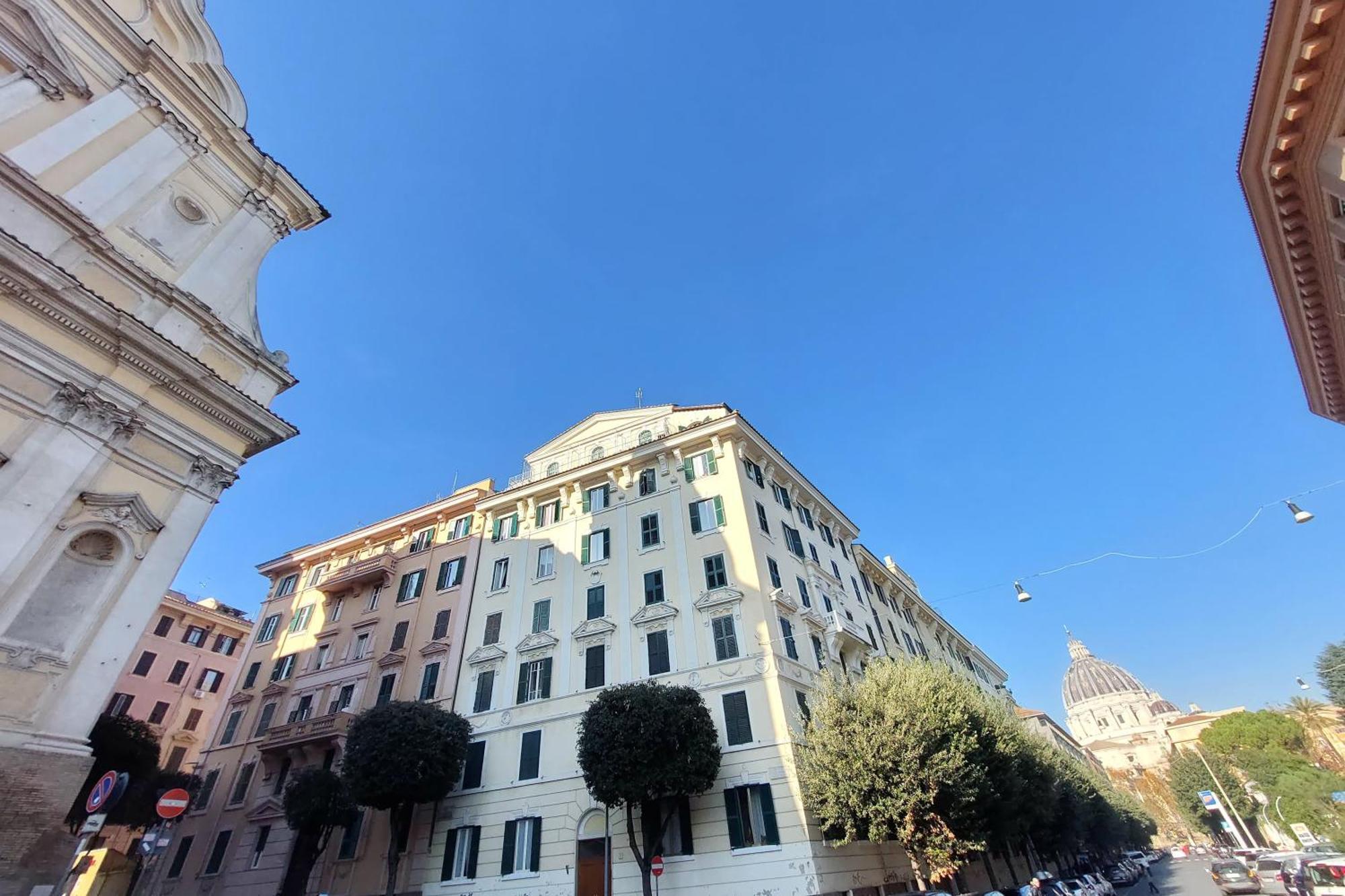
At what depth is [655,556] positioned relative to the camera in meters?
26.4

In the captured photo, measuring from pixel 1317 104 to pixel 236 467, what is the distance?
26420 millimetres

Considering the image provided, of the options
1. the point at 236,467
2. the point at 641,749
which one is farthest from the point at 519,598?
the point at 236,467

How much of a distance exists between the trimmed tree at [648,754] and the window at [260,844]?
59.0ft

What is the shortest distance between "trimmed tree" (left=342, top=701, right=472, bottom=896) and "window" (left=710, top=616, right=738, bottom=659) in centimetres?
1123

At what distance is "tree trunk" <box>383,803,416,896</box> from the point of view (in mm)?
21312

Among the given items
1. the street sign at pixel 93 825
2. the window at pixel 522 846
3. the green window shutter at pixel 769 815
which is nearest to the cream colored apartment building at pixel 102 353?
the street sign at pixel 93 825

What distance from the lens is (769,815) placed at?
63.1 feet

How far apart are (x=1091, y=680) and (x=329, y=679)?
651 feet

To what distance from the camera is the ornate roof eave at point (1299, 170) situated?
10.0m

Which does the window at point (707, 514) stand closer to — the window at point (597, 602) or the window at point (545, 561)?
the window at point (597, 602)

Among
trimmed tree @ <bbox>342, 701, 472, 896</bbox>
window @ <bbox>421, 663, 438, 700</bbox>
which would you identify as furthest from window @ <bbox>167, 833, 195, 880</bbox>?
window @ <bbox>421, 663, 438, 700</bbox>

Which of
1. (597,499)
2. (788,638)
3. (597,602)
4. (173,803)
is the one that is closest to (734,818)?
(788,638)

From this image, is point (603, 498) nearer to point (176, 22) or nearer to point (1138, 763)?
point (176, 22)

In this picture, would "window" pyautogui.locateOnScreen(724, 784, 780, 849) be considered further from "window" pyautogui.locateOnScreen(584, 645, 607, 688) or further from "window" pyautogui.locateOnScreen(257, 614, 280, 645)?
"window" pyautogui.locateOnScreen(257, 614, 280, 645)
